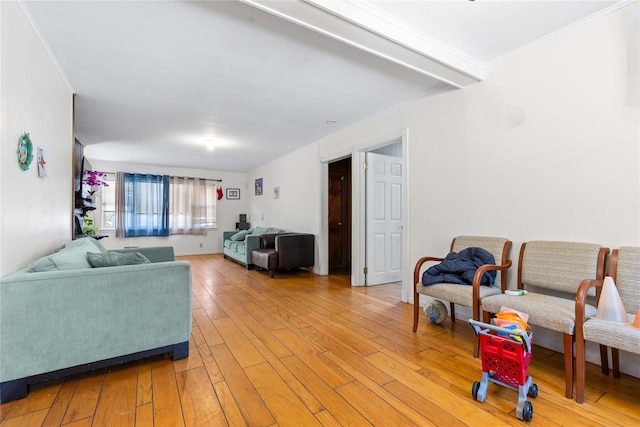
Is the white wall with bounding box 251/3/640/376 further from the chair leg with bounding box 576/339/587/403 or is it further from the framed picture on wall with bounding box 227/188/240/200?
the framed picture on wall with bounding box 227/188/240/200

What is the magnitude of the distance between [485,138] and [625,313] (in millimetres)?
1620

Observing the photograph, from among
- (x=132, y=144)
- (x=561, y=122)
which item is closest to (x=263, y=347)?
(x=561, y=122)

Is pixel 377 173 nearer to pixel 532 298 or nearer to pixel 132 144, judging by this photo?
pixel 532 298

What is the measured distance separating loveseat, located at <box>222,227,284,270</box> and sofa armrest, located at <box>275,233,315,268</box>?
2.64 ft

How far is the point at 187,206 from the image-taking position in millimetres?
7754

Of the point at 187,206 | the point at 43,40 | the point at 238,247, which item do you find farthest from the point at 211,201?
the point at 43,40

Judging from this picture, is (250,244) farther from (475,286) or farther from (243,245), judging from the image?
(475,286)

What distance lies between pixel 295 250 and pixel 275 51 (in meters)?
3.22

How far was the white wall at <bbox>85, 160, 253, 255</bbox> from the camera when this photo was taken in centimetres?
701

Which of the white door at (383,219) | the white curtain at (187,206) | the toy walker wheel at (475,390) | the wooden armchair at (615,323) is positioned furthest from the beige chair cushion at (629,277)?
the white curtain at (187,206)

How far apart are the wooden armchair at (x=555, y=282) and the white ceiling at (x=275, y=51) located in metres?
1.60

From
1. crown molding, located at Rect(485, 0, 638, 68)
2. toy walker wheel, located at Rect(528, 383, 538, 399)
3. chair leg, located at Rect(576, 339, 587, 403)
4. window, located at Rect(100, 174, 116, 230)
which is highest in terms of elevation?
crown molding, located at Rect(485, 0, 638, 68)

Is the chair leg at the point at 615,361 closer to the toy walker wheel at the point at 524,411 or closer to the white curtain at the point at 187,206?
the toy walker wheel at the point at 524,411

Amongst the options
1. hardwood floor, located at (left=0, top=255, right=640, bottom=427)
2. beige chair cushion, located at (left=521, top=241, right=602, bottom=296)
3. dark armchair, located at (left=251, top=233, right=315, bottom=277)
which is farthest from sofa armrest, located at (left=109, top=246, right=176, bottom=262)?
beige chair cushion, located at (left=521, top=241, right=602, bottom=296)
